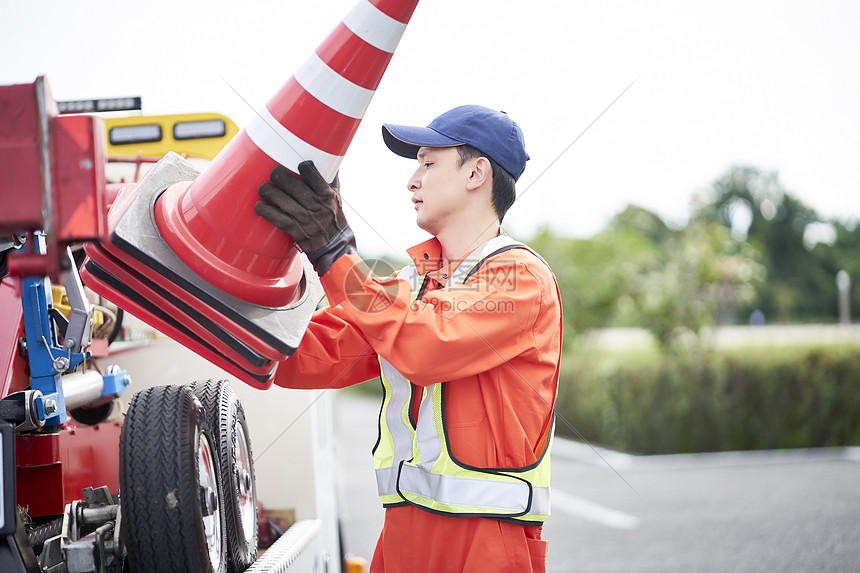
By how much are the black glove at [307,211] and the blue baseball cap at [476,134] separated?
564 millimetres

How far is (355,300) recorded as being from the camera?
2078mm

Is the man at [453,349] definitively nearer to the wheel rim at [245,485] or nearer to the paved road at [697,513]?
the wheel rim at [245,485]

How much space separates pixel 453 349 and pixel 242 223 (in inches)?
24.8

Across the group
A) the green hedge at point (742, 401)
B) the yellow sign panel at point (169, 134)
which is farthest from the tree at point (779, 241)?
the yellow sign panel at point (169, 134)

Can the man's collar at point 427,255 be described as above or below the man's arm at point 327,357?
above

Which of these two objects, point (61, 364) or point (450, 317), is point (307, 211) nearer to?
point (450, 317)

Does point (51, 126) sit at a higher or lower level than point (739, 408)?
higher

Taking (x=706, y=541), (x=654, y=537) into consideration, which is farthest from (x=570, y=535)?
(x=706, y=541)

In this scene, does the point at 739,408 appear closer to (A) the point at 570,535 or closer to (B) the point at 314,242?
(A) the point at 570,535

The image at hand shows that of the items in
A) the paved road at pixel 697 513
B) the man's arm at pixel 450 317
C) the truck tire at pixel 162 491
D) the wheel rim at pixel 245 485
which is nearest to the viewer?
the truck tire at pixel 162 491

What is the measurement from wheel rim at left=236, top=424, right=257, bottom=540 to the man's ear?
1.07 metres

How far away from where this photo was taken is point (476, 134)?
2.52 metres

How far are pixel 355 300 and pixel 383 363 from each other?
0.46 meters

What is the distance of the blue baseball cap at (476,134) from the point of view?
2516 millimetres
